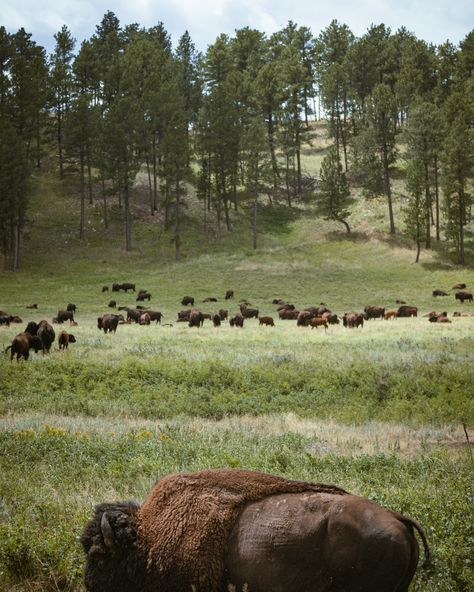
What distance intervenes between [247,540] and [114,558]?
36.6 inches

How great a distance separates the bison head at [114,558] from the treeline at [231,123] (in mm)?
52497

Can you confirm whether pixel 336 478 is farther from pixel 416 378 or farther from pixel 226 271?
pixel 226 271

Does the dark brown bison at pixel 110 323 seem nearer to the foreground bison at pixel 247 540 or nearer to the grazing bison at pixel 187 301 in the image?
the grazing bison at pixel 187 301

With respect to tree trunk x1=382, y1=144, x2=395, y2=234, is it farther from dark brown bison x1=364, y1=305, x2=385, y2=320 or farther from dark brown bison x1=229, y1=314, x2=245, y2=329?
dark brown bison x1=229, y1=314, x2=245, y2=329

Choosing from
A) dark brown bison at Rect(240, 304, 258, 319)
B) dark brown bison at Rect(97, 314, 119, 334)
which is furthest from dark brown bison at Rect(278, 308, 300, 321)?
dark brown bison at Rect(97, 314, 119, 334)

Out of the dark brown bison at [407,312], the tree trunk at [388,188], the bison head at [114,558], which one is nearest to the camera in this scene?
the bison head at [114,558]

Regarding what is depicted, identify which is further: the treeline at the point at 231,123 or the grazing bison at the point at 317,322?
the treeline at the point at 231,123

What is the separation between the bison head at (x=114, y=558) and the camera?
362 cm

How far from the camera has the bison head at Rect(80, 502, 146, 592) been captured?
3.62m

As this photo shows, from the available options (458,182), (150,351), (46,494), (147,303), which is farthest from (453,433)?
(458,182)

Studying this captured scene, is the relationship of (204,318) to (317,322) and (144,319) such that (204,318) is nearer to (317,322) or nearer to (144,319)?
(144,319)

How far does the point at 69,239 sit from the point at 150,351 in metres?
43.9

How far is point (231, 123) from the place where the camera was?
65.2 m

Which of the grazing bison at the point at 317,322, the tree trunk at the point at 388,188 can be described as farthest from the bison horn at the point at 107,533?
the tree trunk at the point at 388,188
